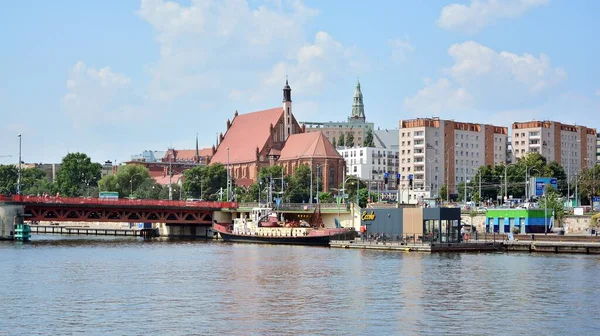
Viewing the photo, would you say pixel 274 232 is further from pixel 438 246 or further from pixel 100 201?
pixel 438 246

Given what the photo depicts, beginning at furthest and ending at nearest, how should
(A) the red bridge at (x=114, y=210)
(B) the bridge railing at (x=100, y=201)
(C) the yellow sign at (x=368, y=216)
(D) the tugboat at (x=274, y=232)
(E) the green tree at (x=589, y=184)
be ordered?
(E) the green tree at (x=589, y=184), (A) the red bridge at (x=114, y=210), (B) the bridge railing at (x=100, y=201), (D) the tugboat at (x=274, y=232), (C) the yellow sign at (x=368, y=216)

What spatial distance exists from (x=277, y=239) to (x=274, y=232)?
190 centimetres

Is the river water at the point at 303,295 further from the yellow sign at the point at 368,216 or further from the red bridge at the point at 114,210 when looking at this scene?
the red bridge at the point at 114,210

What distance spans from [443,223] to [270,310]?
56020 mm

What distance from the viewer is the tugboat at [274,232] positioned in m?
131

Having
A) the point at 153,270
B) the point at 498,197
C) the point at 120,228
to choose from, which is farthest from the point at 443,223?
the point at 120,228

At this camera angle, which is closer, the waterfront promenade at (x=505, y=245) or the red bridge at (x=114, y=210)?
the waterfront promenade at (x=505, y=245)

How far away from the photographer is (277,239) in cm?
13700

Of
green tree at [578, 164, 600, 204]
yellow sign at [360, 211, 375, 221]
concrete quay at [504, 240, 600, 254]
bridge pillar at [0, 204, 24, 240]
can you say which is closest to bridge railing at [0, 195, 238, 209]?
bridge pillar at [0, 204, 24, 240]

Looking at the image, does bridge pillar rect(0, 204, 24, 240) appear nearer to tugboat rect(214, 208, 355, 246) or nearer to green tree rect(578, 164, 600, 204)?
tugboat rect(214, 208, 355, 246)

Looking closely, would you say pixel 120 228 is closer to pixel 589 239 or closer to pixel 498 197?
pixel 498 197

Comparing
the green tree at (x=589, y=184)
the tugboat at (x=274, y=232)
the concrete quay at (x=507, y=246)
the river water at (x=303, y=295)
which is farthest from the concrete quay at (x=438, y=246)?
the green tree at (x=589, y=184)

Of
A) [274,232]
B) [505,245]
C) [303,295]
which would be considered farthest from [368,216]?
[303,295]

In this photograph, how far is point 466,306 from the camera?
2399 inches
